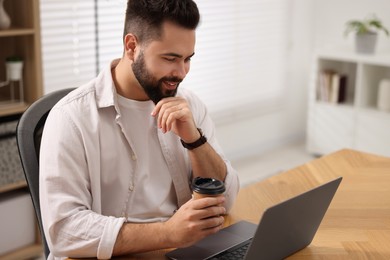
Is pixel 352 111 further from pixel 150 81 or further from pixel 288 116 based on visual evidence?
pixel 150 81

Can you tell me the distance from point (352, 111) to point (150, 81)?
2.95 metres

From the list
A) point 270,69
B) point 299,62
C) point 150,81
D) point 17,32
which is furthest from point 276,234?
point 299,62

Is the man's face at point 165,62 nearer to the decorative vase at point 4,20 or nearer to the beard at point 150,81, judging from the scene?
the beard at point 150,81

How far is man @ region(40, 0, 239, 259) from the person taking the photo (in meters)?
1.36

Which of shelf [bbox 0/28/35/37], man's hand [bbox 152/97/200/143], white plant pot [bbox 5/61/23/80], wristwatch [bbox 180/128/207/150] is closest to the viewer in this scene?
man's hand [bbox 152/97/200/143]

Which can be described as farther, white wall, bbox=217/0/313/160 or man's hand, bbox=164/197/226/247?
white wall, bbox=217/0/313/160

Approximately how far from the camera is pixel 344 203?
1.71 metres

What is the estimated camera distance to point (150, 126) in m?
1.67

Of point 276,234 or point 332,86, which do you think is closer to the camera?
point 276,234

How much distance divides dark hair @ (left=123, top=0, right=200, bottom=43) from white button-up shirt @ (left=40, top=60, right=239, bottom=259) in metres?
0.16

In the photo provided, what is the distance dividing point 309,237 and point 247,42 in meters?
3.03

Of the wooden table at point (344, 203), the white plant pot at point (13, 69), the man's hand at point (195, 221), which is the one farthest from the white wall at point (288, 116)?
the man's hand at point (195, 221)

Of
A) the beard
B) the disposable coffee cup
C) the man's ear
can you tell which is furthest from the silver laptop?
the man's ear

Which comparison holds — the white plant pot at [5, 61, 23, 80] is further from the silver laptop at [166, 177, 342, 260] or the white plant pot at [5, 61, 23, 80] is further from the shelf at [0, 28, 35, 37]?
the silver laptop at [166, 177, 342, 260]
